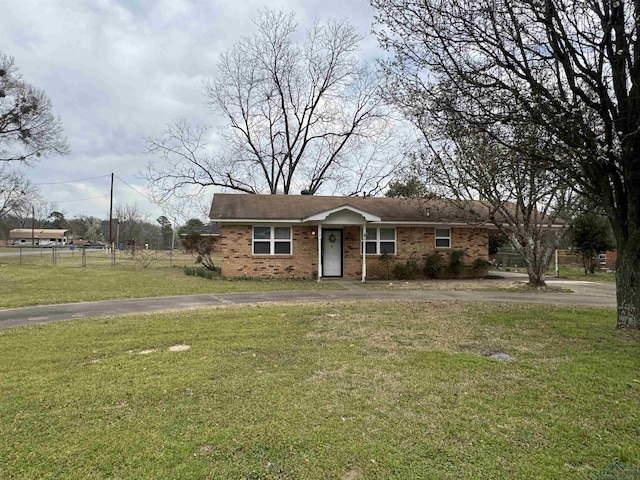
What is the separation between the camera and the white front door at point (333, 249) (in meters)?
16.9

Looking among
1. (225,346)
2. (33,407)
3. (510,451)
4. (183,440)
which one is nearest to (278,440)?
(183,440)

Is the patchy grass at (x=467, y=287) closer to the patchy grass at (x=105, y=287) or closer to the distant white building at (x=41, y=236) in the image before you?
the patchy grass at (x=105, y=287)

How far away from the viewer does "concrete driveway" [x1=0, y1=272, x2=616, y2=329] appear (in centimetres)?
857

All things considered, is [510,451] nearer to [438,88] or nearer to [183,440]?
[183,440]

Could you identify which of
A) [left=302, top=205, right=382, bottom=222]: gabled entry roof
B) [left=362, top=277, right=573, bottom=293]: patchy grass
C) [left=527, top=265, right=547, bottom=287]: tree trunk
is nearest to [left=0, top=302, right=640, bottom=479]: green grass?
[left=362, top=277, right=573, bottom=293]: patchy grass

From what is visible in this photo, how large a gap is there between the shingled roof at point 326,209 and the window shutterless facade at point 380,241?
0.68 m

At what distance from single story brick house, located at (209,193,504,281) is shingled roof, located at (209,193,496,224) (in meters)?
0.04

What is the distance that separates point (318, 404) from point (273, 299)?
719 cm

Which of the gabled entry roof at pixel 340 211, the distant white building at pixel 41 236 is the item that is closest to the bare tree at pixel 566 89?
the gabled entry roof at pixel 340 211

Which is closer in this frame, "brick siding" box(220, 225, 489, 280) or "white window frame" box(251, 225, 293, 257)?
"brick siding" box(220, 225, 489, 280)

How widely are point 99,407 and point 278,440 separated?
1.81 metres

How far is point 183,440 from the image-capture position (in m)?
2.98

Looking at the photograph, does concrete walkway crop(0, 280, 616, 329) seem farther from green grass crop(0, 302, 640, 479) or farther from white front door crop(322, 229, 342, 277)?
white front door crop(322, 229, 342, 277)

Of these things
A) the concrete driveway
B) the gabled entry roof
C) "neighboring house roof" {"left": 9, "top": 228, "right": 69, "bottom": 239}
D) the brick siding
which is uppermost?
"neighboring house roof" {"left": 9, "top": 228, "right": 69, "bottom": 239}
